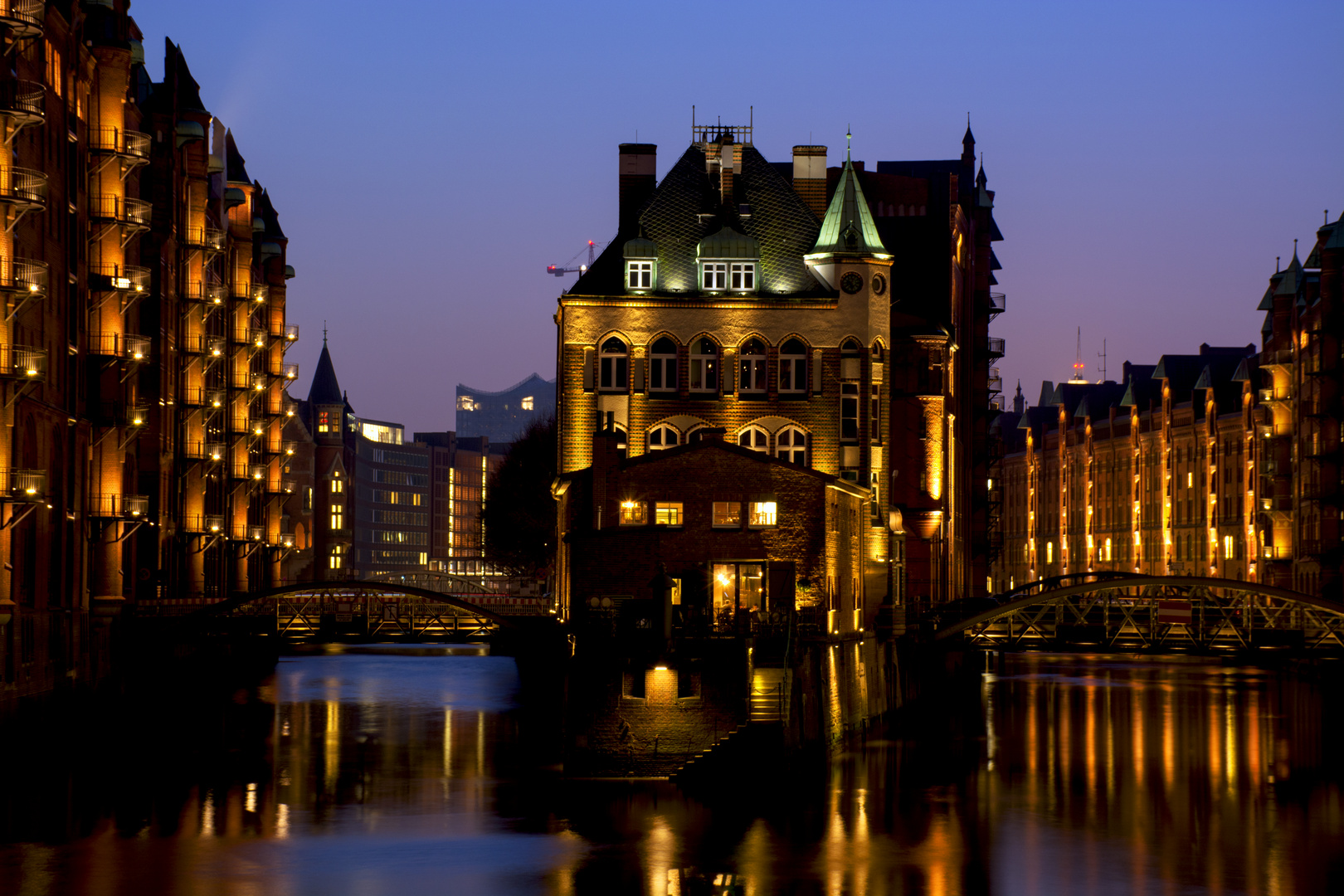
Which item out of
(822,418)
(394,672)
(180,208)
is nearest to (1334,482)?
(822,418)

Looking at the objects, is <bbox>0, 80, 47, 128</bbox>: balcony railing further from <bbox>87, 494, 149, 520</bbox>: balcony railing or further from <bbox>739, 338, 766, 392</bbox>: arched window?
<bbox>739, 338, 766, 392</bbox>: arched window

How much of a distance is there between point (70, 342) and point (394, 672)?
52171mm

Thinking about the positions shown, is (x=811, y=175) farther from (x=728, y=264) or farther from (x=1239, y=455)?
(x=1239, y=455)

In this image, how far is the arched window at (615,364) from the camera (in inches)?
3295

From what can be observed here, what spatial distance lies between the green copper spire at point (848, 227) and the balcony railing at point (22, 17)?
3278 cm

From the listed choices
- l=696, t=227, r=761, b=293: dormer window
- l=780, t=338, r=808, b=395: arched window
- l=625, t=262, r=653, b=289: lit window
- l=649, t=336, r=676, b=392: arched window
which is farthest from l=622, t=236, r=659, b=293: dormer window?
l=780, t=338, r=808, b=395: arched window

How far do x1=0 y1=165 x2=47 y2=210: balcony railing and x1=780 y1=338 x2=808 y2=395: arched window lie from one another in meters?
30.4

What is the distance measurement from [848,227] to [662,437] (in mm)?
11524

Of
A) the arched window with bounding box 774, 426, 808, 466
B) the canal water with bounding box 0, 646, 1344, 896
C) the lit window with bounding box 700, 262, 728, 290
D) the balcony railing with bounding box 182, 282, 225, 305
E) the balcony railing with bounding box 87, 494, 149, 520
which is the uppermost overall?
the balcony railing with bounding box 182, 282, 225, 305

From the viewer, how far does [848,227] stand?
8412 cm

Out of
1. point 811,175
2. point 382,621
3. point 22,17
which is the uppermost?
point 811,175

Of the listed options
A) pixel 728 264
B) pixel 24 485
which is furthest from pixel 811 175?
pixel 24 485

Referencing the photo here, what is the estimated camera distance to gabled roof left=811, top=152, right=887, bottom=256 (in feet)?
275

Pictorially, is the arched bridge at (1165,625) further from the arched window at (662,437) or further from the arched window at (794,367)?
the arched window at (662,437)
